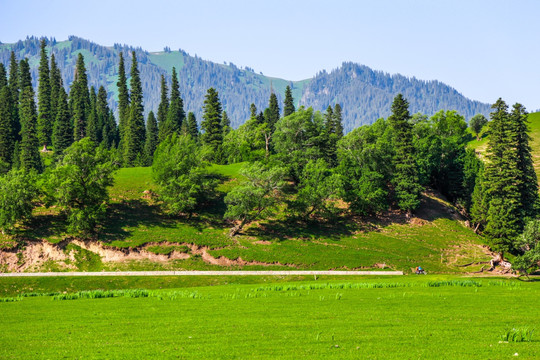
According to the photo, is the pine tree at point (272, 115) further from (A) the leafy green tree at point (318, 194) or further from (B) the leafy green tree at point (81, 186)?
(B) the leafy green tree at point (81, 186)

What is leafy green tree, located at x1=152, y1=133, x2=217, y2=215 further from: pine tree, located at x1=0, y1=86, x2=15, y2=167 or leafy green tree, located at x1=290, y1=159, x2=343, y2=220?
pine tree, located at x1=0, y1=86, x2=15, y2=167

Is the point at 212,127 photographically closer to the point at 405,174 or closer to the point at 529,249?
Answer: the point at 405,174

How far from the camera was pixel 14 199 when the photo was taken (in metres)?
58.3

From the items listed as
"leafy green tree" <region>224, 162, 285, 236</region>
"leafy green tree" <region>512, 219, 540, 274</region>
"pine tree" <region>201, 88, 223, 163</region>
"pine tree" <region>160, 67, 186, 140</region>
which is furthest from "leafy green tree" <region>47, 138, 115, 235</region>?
"pine tree" <region>160, 67, 186, 140</region>

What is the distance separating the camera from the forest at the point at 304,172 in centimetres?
6272

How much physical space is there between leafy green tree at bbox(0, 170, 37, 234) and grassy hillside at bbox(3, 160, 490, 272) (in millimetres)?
2532

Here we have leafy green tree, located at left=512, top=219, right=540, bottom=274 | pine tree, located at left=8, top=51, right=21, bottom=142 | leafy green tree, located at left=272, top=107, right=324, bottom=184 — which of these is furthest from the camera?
pine tree, located at left=8, top=51, right=21, bottom=142

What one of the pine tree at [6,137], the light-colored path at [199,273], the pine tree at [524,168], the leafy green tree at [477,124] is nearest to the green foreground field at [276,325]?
the light-colored path at [199,273]

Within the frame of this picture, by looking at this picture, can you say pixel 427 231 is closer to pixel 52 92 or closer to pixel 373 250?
pixel 373 250

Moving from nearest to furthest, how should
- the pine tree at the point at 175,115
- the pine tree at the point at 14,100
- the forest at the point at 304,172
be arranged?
1. the forest at the point at 304,172
2. the pine tree at the point at 14,100
3. the pine tree at the point at 175,115

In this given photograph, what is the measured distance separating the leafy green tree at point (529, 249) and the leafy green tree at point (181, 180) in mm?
43912

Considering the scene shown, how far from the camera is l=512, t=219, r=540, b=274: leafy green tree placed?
45.8 meters

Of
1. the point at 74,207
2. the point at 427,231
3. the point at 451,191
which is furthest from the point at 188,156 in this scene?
the point at 451,191

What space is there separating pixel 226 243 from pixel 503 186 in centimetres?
4422
